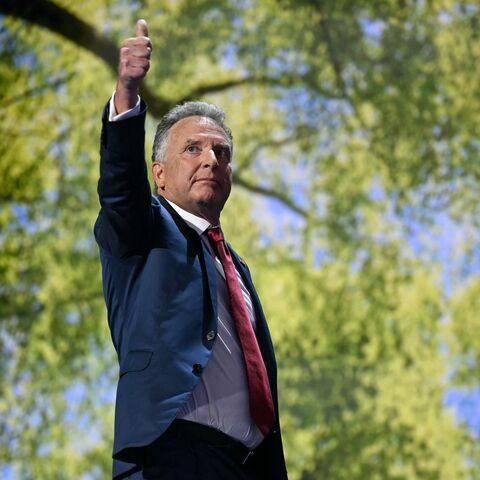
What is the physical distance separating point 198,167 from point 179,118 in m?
0.13

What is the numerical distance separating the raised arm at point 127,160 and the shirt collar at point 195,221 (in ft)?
0.49

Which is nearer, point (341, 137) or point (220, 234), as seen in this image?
point (220, 234)

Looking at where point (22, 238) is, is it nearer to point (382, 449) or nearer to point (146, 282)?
point (382, 449)

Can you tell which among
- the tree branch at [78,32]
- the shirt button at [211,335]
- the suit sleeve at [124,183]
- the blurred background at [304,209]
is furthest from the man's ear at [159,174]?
the tree branch at [78,32]

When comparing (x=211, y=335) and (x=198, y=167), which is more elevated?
(x=198, y=167)

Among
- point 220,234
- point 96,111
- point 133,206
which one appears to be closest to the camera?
point 133,206

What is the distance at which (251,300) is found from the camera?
167 cm

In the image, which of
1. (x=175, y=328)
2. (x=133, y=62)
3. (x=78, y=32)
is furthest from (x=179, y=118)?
(x=78, y=32)

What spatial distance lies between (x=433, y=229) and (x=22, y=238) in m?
3.03

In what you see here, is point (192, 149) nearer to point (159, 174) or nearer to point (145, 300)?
point (159, 174)

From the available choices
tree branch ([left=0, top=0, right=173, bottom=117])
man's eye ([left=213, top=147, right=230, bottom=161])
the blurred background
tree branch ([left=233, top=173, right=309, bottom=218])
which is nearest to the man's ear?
man's eye ([left=213, top=147, right=230, bottom=161])

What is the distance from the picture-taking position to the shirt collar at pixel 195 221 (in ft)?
5.30

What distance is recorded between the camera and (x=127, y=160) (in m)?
1.44

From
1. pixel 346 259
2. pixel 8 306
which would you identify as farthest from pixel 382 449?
pixel 8 306
